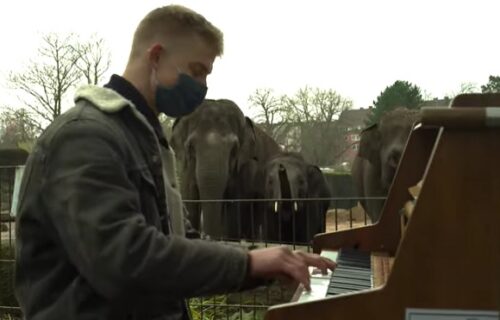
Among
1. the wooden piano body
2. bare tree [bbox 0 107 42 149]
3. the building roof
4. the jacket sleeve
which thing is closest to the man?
the jacket sleeve

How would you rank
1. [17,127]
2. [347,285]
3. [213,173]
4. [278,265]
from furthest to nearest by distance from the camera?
[17,127]
[213,173]
[347,285]
[278,265]

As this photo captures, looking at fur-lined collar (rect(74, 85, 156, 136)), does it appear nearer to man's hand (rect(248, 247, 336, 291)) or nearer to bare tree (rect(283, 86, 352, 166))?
man's hand (rect(248, 247, 336, 291))

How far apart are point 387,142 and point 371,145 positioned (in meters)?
0.43

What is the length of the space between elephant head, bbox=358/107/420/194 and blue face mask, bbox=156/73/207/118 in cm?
1131

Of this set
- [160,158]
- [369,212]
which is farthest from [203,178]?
[160,158]

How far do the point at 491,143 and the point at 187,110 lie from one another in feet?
3.70

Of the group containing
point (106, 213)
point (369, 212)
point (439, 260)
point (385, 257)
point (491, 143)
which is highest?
point (491, 143)

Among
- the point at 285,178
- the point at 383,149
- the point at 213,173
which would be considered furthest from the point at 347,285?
the point at 383,149

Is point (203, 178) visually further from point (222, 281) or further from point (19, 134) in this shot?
point (19, 134)

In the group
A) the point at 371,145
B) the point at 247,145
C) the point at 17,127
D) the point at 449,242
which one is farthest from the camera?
the point at 17,127

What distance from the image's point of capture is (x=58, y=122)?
6.91ft

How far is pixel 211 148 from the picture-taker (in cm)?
1271

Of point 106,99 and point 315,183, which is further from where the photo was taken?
point 315,183

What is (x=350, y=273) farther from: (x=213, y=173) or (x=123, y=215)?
(x=213, y=173)
